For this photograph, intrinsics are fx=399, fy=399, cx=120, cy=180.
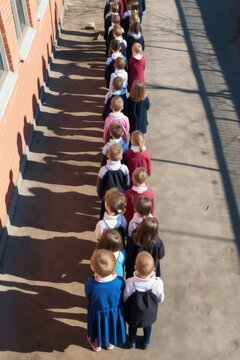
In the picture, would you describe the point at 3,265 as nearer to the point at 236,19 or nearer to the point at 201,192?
the point at 201,192

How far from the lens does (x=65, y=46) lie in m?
11.0

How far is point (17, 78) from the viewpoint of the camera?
21.3 feet

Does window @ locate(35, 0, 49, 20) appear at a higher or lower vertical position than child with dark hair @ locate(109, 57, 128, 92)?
higher

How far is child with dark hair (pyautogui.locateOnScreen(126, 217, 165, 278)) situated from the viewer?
4.15 meters

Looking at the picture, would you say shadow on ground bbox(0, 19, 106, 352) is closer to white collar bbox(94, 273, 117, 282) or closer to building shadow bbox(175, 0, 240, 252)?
white collar bbox(94, 273, 117, 282)

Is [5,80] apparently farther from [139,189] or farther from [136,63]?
[139,189]

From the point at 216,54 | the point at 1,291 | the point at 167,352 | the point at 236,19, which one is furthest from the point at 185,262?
the point at 236,19

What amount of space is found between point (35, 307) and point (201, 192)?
3.22 metres

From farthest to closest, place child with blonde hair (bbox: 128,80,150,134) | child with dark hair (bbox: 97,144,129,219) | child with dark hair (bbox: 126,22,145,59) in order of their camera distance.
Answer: child with dark hair (bbox: 126,22,145,59)
child with blonde hair (bbox: 128,80,150,134)
child with dark hair (bbox: 97,144,129,219)

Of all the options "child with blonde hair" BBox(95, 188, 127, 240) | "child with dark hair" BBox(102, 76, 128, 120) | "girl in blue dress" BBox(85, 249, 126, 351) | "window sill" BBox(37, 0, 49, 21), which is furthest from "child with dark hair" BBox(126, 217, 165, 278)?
"window sill" BBox(37, 0, 49, 21)

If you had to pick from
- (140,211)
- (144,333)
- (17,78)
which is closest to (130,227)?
(140,211)

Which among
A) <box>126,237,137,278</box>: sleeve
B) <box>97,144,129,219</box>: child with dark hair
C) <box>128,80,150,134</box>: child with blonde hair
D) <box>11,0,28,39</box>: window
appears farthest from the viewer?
<box>11,0,28,39</box>: window

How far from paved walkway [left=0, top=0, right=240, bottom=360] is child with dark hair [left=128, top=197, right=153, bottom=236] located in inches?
47.4

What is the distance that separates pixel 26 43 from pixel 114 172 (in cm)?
348
